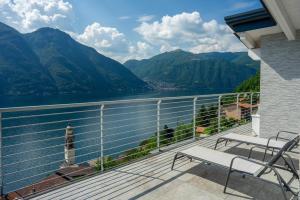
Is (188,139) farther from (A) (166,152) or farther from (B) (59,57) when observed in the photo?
(B) (59,57)

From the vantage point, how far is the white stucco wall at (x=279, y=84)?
6.33 meters

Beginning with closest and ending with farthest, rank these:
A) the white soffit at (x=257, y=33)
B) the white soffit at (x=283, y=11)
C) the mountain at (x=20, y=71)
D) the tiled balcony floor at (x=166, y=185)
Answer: the tiled balcony floor at (x=166, y=185) → the white soffit at (x=283, y=11) → the white soffit at (x=257, y=33) → the mountain at (x=20, y=71)

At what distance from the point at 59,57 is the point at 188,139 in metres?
144

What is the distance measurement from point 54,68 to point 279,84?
12715cm

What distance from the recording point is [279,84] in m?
6.55

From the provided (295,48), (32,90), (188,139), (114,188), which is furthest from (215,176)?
(32,90)

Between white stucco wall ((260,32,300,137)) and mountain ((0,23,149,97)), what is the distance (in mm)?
99630

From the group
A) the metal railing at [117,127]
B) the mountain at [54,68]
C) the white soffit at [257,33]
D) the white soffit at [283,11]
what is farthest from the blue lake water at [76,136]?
the mountain at [54,68]

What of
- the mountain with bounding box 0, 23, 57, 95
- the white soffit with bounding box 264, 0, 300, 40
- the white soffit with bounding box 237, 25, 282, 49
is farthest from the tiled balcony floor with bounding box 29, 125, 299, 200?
the mountain with bounding box 0, 23, 57, 95

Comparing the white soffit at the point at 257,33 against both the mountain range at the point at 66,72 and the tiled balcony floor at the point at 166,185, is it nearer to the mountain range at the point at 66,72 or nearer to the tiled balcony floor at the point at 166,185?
the tiled balcony floor at the point at 166,185

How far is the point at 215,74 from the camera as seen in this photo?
619 feet

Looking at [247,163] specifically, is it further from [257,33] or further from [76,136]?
[76,136]

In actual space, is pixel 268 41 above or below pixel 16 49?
below

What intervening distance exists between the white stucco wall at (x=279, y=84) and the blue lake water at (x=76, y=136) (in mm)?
1413
